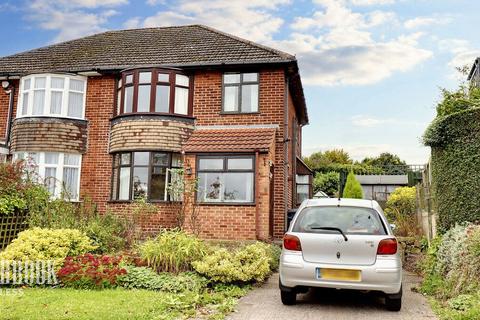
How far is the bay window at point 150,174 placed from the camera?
1348 cm

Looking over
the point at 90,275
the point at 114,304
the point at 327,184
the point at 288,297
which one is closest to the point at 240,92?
Answer: the point at 90,275

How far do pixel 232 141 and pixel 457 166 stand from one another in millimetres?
6108

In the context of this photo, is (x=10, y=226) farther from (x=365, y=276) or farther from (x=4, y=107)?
(x=365, y=276)

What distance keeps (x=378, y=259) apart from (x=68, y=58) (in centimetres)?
1440

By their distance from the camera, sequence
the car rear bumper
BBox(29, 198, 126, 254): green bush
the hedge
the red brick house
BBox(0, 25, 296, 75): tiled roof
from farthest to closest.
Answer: BBox(0, 25, 296, 75): tiled roof, the red brick house, BBox(29, 198, 126, 254): green bush, the hedge, the car rear bumper

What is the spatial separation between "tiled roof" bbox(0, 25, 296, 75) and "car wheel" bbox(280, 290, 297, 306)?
28.0 feet

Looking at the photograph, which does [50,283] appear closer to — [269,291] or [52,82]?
[269,291]

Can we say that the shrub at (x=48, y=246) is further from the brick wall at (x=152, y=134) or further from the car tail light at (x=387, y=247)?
the car tail light at (x=387, y=247)

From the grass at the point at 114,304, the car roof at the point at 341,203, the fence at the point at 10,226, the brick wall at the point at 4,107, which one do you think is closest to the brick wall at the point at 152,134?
the fence at the point at 10,226

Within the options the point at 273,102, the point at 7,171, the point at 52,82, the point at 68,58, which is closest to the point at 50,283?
the point at 7,171

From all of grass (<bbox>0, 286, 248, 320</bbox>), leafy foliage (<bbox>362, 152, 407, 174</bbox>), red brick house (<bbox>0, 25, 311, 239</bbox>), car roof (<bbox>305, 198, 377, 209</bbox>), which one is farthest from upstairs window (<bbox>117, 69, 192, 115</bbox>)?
leafy foliage (<bbox>362, 152, 407, 174</bbox>)

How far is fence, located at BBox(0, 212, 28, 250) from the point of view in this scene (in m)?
10.1

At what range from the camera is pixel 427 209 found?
36.6ft

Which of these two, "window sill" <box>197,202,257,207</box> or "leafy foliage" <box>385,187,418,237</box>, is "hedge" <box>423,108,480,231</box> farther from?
"window sill" <box>197,202,257,207</box>
